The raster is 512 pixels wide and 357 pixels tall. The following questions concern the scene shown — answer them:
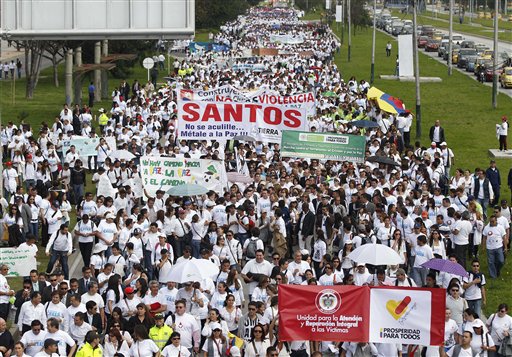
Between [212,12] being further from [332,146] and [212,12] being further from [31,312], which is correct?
[31,312]

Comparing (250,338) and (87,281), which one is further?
(87,281)

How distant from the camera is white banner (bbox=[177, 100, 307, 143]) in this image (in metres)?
26.8

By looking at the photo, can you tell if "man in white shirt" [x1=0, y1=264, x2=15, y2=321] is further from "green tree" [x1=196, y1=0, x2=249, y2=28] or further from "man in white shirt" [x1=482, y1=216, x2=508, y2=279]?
"green tree" [x1=196, y1=0, x2=249, y2=28]

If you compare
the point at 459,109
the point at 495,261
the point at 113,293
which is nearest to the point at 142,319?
the point at 113,293

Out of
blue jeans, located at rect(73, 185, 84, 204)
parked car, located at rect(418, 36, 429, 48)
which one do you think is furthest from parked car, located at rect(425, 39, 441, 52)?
blue jeans, located at rect(73, 185, 84, 204)

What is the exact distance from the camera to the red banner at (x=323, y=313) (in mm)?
14836

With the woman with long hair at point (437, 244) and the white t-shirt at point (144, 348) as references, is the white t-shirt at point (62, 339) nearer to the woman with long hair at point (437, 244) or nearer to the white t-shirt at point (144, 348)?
the white t-shirt at point (144, 348)

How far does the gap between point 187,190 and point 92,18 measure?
4.44m

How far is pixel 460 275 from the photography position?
57.0 ft

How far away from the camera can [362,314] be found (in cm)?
1484

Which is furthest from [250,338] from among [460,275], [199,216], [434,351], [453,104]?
[453,104]

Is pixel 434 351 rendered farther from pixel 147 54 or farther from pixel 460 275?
pixel 147 54

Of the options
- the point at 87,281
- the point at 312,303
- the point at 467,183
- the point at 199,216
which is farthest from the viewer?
the point at 467,183

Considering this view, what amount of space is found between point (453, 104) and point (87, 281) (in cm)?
3780
